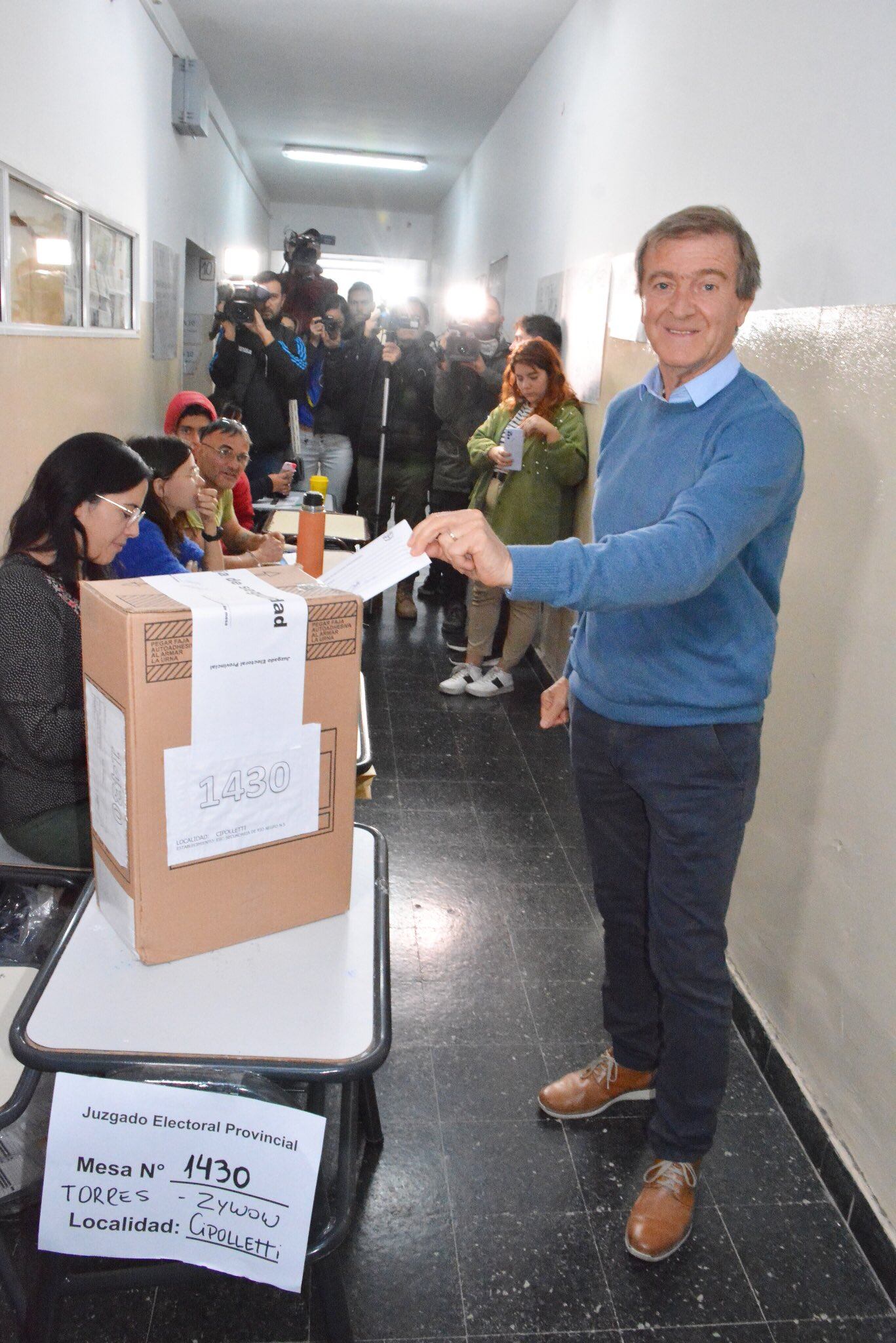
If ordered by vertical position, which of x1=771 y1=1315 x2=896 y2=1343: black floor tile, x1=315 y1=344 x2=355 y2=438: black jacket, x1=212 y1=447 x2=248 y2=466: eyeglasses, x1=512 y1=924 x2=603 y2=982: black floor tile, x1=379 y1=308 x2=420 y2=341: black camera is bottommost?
x1=771 y1=1315 x2=896 y2=1343: black floor tile

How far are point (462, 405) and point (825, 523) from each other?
3042 millimetres

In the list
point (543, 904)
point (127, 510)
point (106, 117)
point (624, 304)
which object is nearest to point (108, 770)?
point (127, 510)

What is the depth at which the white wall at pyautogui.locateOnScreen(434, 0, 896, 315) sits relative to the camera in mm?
1660

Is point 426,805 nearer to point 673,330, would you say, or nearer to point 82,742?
point 82,742

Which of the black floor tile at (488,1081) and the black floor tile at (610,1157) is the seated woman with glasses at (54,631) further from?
the black floor tile at (610,1157)

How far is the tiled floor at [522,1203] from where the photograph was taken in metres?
1.42

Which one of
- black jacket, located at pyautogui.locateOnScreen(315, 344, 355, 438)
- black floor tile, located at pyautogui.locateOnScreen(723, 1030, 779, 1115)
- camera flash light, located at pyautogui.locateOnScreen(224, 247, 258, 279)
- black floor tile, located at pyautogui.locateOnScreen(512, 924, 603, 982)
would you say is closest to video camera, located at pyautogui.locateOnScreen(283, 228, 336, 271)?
black jacket, located at pyautogui.locateOnScreen(315, 344, 355, 438)

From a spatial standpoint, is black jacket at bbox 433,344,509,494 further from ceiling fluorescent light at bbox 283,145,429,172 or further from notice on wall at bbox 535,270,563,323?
ceiling fluorescent light at bbox 283,145,429,172

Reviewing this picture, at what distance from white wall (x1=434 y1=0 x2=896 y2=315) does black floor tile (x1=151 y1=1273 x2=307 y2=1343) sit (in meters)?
1.79

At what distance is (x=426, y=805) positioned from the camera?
3.02 meters

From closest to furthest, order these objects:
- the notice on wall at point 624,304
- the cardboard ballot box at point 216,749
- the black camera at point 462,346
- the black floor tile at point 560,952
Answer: the cardboard ballot box at point 216,749, the black floor tile at point 560,952, the notice on wall at point 624,304, the black camera at point 462,346

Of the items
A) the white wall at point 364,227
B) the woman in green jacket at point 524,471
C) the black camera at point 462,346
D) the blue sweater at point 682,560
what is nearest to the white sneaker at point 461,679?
the woman in green jacket at point 524,471

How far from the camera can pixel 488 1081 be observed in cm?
189

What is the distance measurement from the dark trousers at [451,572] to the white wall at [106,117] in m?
1.62
